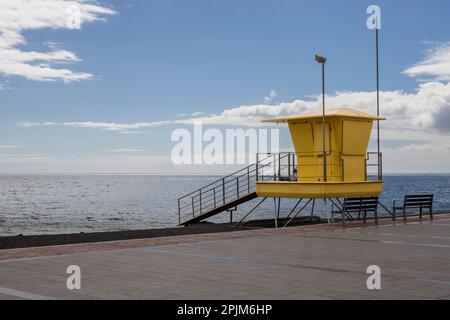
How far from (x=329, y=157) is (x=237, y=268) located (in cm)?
1263

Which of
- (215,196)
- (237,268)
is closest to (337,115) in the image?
(237,268)

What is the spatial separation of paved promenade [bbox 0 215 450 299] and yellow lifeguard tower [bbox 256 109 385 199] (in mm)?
5699

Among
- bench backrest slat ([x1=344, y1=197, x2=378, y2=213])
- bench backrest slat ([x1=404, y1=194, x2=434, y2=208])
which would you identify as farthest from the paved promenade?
bench backrest slat ([x1=404, y1=194, x2=434, y2=208])

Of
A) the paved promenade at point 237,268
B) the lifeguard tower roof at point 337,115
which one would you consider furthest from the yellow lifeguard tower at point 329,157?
the paved promenade at point 237,268

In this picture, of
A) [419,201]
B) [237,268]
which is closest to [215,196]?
[419,201]

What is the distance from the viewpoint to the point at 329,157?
74.9ft

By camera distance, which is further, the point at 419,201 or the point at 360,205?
the point at 419,201

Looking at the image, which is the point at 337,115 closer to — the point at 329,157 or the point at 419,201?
the point at 329,157

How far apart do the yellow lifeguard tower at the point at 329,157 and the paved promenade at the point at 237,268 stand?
224 inches

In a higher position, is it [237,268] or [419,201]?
[419,201]

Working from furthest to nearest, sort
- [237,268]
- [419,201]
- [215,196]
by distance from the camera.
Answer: [215,196], [419,201], [237,268]

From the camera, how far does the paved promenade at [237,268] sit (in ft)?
28.5

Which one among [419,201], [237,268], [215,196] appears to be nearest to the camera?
[237,268]

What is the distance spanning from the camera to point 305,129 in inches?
923
